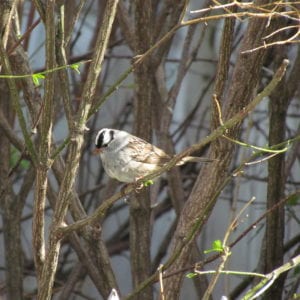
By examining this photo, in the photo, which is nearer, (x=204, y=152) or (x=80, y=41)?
(x=204, y=152)

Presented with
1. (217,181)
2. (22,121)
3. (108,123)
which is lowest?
(108,123)

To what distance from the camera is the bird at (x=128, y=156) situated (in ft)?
11.6

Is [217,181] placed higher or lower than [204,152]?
higher

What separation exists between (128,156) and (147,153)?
0.12m

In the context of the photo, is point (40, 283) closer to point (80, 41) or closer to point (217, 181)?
point (217, 181)

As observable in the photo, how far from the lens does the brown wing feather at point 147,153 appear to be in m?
3.53

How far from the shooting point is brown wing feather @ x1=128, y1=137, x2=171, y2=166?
3533 mm

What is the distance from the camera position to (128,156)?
144 inches

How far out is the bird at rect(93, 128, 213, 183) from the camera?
3.54 meters

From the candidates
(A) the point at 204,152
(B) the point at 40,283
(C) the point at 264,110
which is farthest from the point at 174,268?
(C) the point at 264,110

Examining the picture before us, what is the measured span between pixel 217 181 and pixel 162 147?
1.10m

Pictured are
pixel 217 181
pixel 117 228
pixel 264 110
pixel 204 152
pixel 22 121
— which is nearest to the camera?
pixel 22 121

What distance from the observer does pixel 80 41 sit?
17.1ft

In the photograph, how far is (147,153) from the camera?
3574mm
